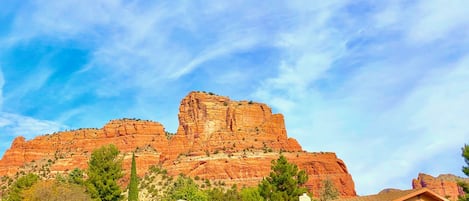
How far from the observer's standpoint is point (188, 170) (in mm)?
Result: 127062

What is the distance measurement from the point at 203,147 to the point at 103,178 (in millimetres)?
79968

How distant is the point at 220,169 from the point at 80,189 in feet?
238

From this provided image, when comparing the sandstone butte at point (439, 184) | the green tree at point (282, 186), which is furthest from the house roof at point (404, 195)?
the sandstone butte at point (439, 184)

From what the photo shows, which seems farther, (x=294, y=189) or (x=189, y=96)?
(x=189, y=96)

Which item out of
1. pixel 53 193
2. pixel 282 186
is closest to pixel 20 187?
pixel 53 193

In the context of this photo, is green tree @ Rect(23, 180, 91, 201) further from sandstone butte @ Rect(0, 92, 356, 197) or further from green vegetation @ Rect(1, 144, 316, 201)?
sandstone butte @ Rect(0, 92, 356, 197)

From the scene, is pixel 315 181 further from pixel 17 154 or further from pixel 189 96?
pixel 17 154

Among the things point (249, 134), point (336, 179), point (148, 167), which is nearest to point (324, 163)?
point (336, 179)

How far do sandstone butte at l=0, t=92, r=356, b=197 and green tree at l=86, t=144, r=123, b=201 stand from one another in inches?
2595

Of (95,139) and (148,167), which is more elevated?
(95,139)

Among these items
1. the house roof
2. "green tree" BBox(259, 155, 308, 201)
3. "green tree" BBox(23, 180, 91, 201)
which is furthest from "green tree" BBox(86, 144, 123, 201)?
the house roof

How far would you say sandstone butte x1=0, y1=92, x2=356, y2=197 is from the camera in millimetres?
128875

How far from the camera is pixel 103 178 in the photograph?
59500 mm

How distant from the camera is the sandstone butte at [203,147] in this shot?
129m
